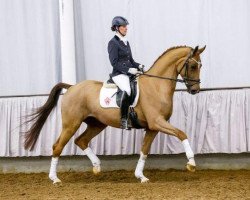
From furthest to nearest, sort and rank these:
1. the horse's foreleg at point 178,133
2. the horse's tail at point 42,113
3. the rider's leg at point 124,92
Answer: the horse's tail at point 42,113
the rider's leg at point 124,92
the horse's foreleg at point 178,133

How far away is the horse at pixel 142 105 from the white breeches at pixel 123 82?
185 millimetres

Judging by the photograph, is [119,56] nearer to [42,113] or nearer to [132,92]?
[132,92]

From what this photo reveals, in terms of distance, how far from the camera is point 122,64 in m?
7.43

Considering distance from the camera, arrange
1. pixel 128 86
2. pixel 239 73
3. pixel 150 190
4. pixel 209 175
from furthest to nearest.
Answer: pixel 239 73
pixel 209 175
pixel 128 86
pixel 150 190

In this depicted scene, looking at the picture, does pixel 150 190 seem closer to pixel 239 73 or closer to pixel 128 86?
pixel 128 86

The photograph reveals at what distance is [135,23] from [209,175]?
2605 millimetres

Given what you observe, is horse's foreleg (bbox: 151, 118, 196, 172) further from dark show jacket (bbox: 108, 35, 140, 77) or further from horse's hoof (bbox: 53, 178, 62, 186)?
horse's hoof (bbox: 53, 178, 62, 186)

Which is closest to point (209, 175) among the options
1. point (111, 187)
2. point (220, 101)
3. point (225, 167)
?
point (225, 167)

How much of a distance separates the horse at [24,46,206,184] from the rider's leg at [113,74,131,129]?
10cm

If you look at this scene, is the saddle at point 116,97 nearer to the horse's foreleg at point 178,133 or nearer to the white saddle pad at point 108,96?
the white saddle pad at point 108,96

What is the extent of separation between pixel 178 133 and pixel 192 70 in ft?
2.84

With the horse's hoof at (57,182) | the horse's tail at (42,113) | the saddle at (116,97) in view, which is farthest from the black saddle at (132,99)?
the horse's hoof at (57,182)

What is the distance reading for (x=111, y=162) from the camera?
8672 millimetres

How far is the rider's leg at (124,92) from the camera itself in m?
7.28
